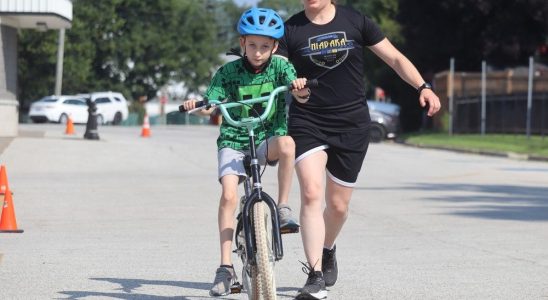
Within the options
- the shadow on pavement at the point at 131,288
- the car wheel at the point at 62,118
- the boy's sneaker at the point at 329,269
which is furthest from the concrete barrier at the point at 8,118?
the boy's sneaker at the point at 329,269

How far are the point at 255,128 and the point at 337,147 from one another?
60 cm

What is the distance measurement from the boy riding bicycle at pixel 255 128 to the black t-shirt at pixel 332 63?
0.89 ft

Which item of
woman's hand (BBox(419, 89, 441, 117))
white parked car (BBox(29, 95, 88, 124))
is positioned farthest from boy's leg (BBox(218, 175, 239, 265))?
white parked car (BBox(29, 95, 88, 124))

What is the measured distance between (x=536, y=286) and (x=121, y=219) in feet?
21.1

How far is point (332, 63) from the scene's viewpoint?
24.9ft

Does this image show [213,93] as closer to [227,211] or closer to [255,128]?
[255,128]

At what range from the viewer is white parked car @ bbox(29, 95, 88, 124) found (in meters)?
56.3

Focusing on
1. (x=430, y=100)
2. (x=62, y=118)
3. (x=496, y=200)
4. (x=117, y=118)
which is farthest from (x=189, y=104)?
(x=117, y=118)

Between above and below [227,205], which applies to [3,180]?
below

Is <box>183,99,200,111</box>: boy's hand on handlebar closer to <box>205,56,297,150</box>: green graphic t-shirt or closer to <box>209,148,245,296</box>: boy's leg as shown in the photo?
<box>205,56,297,150</box>: green graphic t-shirt

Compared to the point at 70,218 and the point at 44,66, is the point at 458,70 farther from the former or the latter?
the point at 70,218

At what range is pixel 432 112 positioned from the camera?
7.57 m

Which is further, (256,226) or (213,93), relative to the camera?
(213,93)

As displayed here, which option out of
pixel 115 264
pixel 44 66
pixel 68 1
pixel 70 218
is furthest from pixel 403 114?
pixel 115 264
